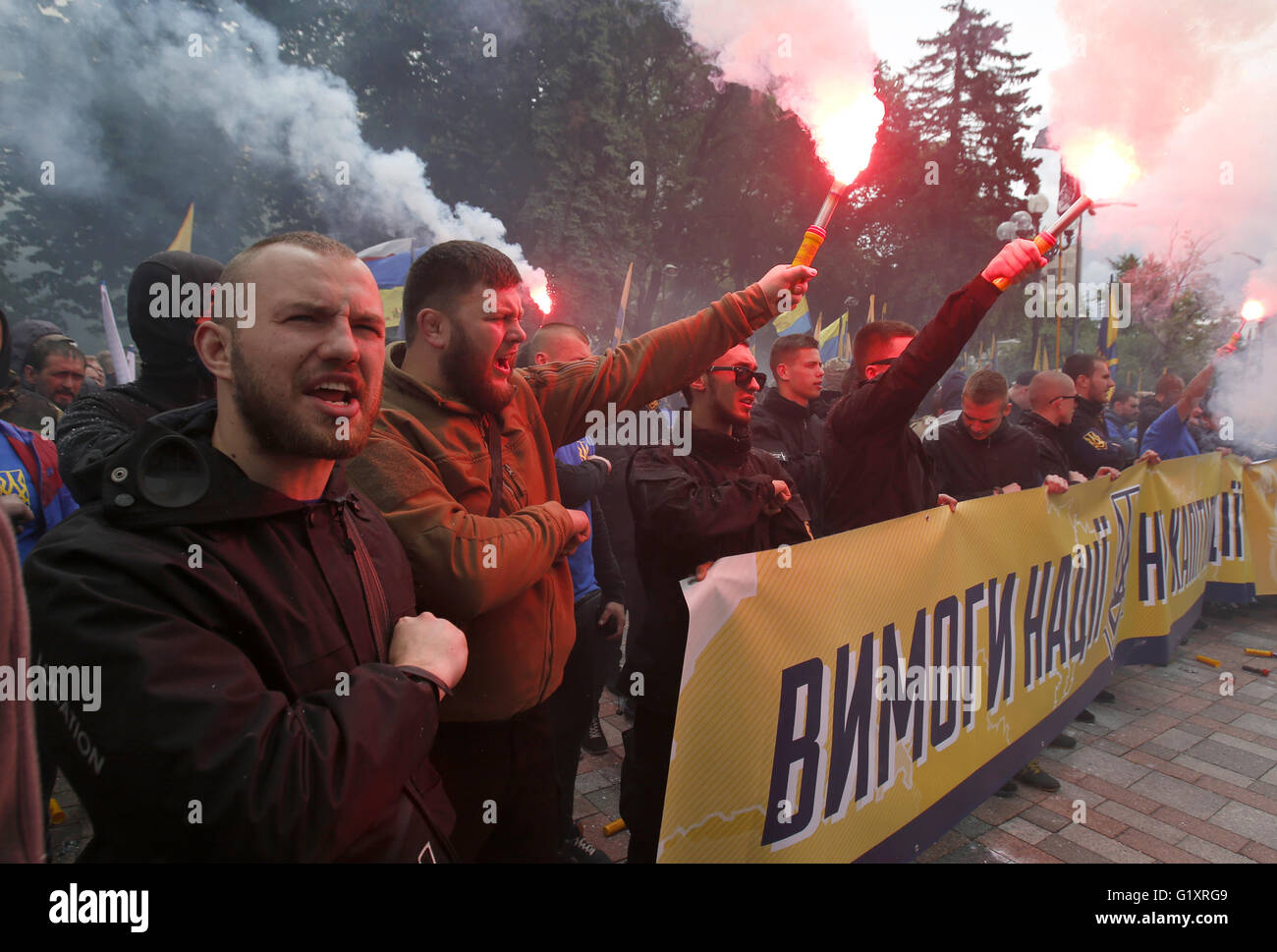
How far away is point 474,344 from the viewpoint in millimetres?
2072

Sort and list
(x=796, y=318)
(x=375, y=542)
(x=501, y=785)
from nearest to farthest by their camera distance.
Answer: (x=375, y=542) → (x=501, y=785) → (x=796, y=318)

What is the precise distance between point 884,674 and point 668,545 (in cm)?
93

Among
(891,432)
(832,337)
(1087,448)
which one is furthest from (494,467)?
(832,337)

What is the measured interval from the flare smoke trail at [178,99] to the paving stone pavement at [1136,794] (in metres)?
16.7

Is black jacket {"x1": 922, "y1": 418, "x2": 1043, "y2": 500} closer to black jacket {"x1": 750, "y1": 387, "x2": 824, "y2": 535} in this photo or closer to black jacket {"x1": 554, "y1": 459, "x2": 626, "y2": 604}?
black jacket {"x1": 750, "y1": 387, "x2": 824, "y2": 535}

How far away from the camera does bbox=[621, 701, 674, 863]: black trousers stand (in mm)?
2598

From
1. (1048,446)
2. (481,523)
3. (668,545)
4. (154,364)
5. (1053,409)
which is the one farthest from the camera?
(1053,409)

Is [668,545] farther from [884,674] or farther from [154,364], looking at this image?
[154,364]

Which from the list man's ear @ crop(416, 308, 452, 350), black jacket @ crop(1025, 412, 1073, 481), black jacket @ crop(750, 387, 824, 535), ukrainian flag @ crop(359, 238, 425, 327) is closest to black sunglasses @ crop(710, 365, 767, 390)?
black jacket @ crop(750, 387, 824, 535)

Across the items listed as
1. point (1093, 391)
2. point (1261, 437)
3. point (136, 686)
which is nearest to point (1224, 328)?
point (1261, 437)

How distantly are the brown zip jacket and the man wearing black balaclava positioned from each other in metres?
0.84

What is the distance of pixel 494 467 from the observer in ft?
6.85
